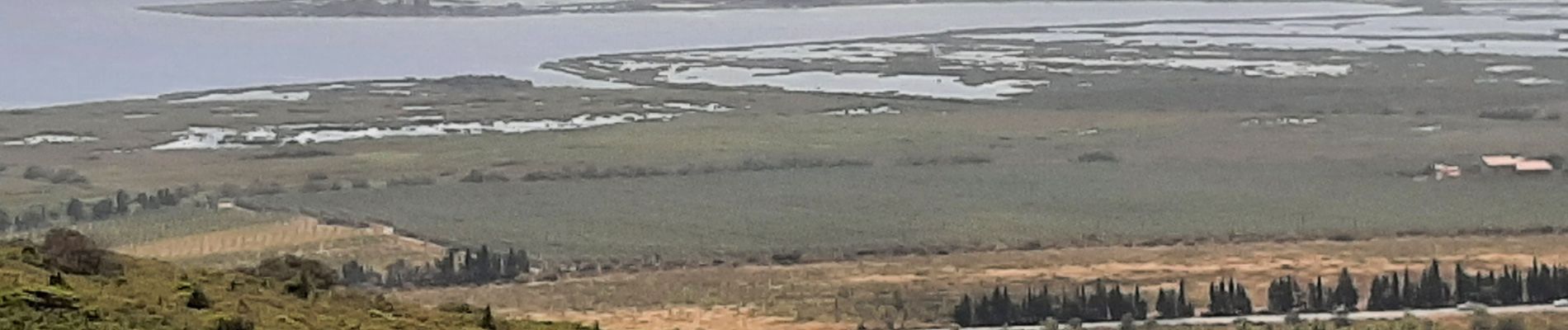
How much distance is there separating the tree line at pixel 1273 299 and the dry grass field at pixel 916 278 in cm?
66

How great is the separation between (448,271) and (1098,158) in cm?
2403

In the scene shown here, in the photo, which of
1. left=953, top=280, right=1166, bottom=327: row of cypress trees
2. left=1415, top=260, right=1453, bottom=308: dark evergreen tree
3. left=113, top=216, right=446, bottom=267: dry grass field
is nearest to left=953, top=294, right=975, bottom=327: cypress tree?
left=953, top=280, right=1166, bottom=327: row of cypress trees

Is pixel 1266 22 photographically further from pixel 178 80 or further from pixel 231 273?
pixel 231 273

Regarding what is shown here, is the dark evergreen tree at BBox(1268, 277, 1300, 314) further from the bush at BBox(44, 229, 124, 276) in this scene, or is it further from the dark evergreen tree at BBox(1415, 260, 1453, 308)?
the bush at BBox(44, 229, 124, 276)

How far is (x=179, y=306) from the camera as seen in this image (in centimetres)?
1470

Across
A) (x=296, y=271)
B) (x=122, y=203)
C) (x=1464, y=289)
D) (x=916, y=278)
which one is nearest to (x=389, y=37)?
(x=122, y=203)

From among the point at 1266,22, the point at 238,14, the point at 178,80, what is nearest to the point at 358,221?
the point at 178,80

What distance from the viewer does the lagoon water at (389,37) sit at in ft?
298

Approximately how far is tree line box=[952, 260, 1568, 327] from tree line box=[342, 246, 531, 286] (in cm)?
768

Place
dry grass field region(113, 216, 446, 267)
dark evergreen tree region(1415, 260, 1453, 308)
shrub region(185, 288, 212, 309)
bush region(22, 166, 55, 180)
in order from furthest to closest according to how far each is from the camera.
A: bush region(22, 166, 55, 180) → dry grass field region(113, 216, 446, 267) → dark evergreen tree region(1415, 260, 1453, 308) → shrub region(185, 288, 212, 309)

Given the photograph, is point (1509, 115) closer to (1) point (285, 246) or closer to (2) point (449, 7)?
(1) point (285, 246)

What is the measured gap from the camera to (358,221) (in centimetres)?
4475

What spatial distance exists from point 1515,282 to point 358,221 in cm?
2091

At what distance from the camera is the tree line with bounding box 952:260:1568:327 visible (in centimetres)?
3225
